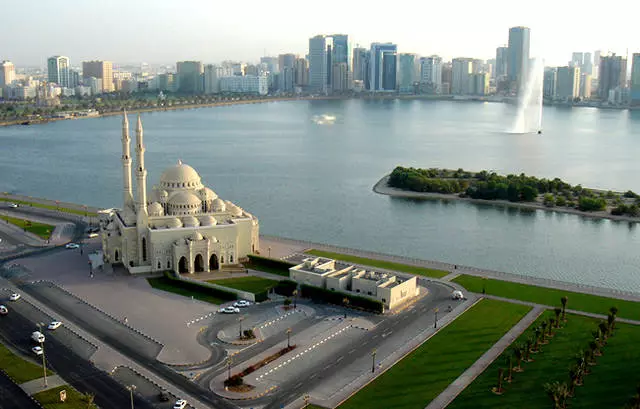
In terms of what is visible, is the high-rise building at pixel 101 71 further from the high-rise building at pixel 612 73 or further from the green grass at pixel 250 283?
the green grass at pixel 250 283

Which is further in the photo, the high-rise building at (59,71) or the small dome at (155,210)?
the high-rise building at (59,71)

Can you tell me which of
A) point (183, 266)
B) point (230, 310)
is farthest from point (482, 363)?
point (183, 266)

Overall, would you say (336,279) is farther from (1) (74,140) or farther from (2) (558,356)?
(1) (74,140)

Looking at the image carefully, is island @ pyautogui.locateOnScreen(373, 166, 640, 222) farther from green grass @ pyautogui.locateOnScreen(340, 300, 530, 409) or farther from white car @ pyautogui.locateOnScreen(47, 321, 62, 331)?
white car @ pyautogui.locateOnScreen(47, 321, 62, 331)

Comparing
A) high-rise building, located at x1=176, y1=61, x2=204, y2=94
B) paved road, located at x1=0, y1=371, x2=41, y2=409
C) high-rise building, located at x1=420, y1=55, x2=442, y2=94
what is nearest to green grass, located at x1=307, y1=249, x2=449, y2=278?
paved road, located at x1=0, y1=371, x2=41, y2=409

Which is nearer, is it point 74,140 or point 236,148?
point 236,148

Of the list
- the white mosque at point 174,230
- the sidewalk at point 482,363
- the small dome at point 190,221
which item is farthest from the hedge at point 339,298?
the small dome at point 190,221

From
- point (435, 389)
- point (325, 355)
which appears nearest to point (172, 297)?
point (325, 355)

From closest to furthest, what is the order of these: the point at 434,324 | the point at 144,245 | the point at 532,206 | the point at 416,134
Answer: the point at 434,324
the point at 144,245
the point at 532,206
the point at 416,134
